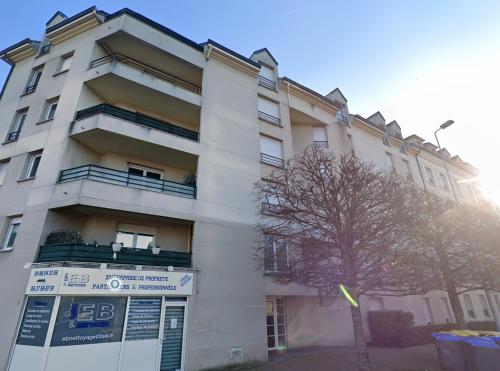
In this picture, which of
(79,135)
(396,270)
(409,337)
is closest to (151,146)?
(79,135)

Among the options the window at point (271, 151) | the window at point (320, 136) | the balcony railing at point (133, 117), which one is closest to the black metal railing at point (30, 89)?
the balcony railing at point (133, 117)

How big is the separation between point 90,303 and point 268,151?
1111cm

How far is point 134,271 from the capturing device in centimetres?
993

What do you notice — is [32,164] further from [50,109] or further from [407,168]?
[407,168]

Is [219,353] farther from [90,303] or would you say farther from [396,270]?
[396,270]

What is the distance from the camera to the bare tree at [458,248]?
13.1 m

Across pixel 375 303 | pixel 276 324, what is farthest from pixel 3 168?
pixel 375 303

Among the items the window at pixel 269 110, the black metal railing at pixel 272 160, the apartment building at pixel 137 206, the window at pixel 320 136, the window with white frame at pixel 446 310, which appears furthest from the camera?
the window with white frame at pixel 446 310

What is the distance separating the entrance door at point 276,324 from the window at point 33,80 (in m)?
16.1

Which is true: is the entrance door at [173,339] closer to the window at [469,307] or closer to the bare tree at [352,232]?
the bare tree at [352,232]

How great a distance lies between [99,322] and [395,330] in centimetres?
1396

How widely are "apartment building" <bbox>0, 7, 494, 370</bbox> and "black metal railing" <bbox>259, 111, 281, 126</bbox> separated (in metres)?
0.07

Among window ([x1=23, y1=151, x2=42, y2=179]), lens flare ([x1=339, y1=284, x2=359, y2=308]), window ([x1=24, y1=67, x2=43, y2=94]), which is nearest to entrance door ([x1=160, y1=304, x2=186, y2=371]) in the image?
lens flare ([x1=339, y1=284, x2=359, y2=308])

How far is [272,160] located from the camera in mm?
16234
